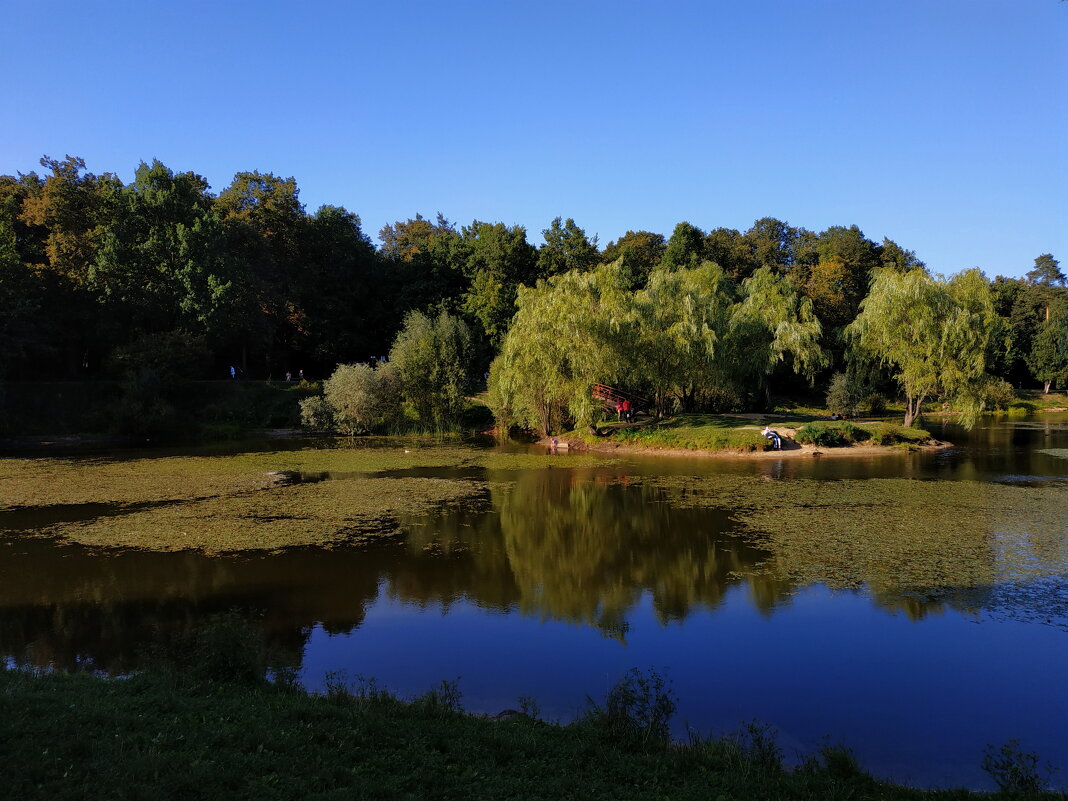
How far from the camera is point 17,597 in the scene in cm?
1123

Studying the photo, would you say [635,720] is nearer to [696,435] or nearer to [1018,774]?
[1018,774]

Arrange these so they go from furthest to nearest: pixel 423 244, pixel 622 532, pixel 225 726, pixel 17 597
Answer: pixel 423 244, pixel 622 532, pixel 17 597, pixel 225 726

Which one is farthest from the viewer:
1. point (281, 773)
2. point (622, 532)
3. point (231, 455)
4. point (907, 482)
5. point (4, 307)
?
point (4, 307)

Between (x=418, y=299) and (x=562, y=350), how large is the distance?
980 inches

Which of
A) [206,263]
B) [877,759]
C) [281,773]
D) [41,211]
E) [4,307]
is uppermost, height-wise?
[41,211]

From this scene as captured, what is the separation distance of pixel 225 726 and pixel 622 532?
11.3 m

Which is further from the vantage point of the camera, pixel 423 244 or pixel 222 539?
pixel 423 244

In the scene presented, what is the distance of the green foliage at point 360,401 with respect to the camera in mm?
36625

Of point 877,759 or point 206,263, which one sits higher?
point 206,263

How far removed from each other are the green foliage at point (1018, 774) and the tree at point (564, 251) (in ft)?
148

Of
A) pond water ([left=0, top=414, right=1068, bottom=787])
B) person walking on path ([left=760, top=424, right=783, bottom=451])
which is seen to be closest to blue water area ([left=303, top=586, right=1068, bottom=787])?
pond water ([left=0, top=414, right=1068, bottom=787])

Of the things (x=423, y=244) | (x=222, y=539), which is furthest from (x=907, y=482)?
(x=423, y=244)

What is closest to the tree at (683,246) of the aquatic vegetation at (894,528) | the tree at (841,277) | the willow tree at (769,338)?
the tree at (841,277)

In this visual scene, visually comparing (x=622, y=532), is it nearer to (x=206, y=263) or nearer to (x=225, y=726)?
(x=225, y=726)
